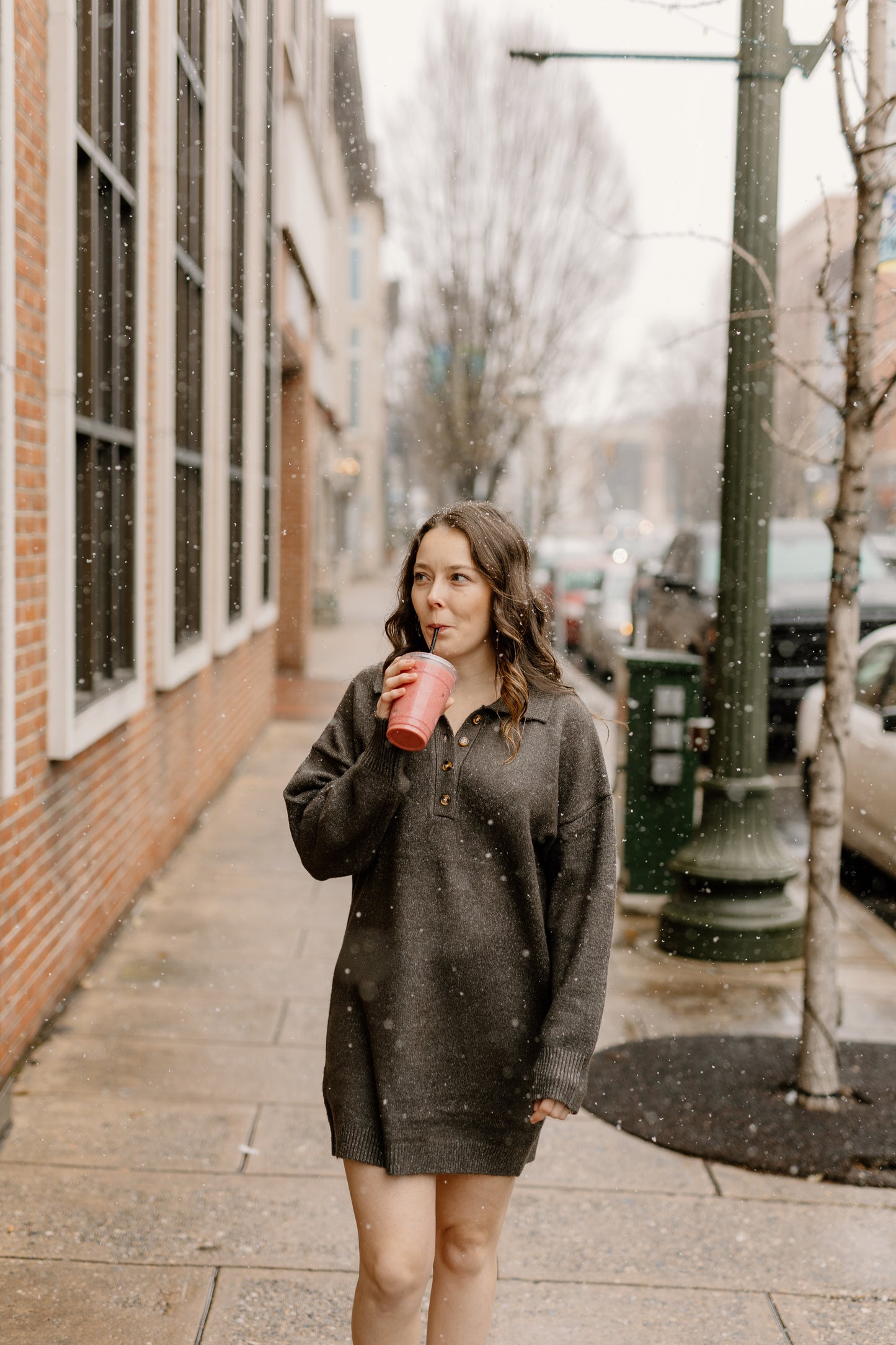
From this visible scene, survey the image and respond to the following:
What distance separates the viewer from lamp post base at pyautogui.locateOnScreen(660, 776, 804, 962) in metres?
6.27

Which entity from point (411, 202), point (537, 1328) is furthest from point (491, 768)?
point (411, 202)

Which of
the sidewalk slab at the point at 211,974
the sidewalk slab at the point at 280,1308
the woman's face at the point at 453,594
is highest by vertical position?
the woman's face at the point at 453,594

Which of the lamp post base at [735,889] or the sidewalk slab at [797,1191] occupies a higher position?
the lamp post base at [735,889]

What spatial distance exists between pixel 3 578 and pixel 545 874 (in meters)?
2.32

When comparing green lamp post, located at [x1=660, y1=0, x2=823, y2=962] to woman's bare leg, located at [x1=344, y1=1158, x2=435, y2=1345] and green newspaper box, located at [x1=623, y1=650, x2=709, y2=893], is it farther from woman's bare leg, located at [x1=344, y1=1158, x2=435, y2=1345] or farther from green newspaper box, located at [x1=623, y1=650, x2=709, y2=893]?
woman's bare leg, located at [x1=344, y1=1158, x2=435, y2=1345]

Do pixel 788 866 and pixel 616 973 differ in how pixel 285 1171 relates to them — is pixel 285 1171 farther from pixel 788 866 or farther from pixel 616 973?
pixel 788 866

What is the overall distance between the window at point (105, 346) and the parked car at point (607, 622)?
33.7ft

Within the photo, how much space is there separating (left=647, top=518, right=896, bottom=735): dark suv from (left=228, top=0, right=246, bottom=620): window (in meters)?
3.84

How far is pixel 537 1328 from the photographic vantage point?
132 inches

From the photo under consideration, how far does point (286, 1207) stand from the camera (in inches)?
154

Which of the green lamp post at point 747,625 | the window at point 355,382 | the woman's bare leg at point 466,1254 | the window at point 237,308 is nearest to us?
the woman's bare leg at point 466,1254

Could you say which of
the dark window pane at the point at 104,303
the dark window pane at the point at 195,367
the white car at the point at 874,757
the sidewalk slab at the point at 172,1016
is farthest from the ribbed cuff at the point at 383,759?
the dark window pane at the point at 195,367

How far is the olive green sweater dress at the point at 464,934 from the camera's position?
8.13 ft

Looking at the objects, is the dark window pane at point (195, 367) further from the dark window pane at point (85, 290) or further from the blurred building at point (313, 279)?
the dark window pane at point (85, 290)
